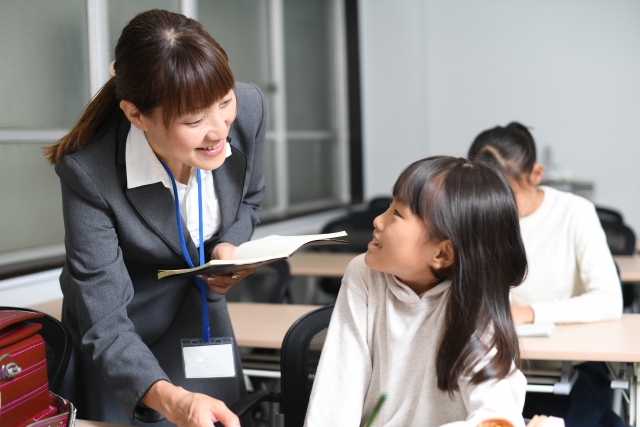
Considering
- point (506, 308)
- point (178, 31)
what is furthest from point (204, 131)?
point (506, 308)

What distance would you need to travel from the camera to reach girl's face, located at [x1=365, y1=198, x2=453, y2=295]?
1.31 metres

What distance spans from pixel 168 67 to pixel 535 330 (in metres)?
1.38

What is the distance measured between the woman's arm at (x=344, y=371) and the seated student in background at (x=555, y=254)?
0.83m

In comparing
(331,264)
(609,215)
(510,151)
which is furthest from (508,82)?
(510,151)

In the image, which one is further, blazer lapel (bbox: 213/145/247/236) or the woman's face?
blazer lapel (bbox: 213/145/247/236)

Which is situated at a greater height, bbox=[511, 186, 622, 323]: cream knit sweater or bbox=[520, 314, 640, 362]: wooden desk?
bbox=[511, 186, 622, 323]: cream knit sweater

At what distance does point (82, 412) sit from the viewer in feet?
5.37

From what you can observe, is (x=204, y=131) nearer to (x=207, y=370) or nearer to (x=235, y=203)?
(x=235, y=203)

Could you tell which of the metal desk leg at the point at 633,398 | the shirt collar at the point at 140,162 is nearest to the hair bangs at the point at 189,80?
the shirt collar at the point at 140,162

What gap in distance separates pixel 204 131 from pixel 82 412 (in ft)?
2.78

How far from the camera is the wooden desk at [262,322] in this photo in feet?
6.97

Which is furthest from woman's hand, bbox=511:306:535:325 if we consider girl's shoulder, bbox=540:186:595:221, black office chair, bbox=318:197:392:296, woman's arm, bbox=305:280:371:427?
black office chair, bbox=318:197:392:296

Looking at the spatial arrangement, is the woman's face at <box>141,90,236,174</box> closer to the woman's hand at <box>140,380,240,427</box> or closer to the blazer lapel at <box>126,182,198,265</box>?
the blazer lapel at <box>126,182,198,265</box>

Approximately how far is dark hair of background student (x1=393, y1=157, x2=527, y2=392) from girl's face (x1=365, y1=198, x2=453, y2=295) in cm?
2
